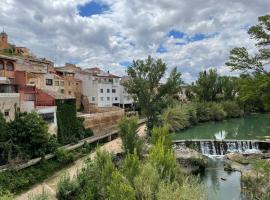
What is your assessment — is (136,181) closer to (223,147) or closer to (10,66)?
(223,147)

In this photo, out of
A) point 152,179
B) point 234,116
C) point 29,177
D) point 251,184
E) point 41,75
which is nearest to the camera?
point 152,179

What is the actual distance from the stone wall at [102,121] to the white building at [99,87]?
8757 millimetres

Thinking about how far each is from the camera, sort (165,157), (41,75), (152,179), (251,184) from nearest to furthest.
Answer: (152,179) < (165,157) < (251,184) < (41,75)

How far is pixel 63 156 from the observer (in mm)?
31078

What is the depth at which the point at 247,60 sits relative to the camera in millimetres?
17000

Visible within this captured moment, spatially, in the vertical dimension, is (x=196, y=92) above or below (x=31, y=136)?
above

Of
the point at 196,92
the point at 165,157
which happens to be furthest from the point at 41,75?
the point at 196,92

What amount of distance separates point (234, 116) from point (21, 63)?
52.9m

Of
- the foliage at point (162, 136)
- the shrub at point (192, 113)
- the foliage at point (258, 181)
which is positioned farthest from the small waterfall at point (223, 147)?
the shrub at point (192, 113)

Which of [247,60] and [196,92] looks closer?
[247,60]

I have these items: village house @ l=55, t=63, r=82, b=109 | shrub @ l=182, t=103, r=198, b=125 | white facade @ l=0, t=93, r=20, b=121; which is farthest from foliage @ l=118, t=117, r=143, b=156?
shrub @ l=182, t=103, r=198, b=125

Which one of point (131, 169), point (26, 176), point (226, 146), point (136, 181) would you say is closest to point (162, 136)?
point (131, 169)

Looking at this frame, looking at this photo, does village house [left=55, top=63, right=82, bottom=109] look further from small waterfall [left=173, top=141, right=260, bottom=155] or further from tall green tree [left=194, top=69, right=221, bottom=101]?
tall green tree [left=194, top=69, right=221, bottom=101]

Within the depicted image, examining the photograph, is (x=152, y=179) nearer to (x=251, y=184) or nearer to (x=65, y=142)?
(x=251, y=184)
